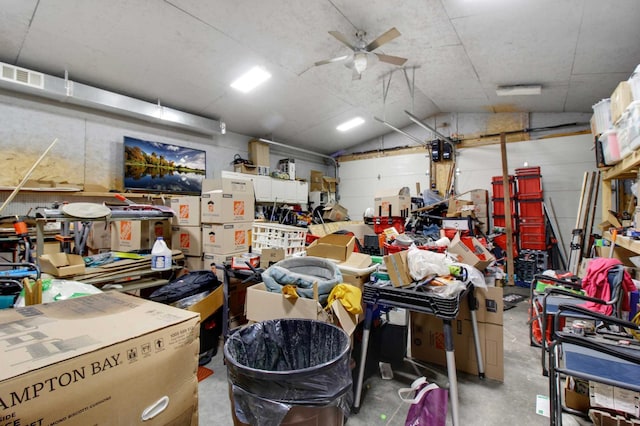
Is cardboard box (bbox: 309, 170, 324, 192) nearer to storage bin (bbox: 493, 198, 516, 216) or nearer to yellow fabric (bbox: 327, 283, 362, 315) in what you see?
storage bin (bbox: 493, 198, 516, 216)

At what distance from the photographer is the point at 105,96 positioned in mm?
4105

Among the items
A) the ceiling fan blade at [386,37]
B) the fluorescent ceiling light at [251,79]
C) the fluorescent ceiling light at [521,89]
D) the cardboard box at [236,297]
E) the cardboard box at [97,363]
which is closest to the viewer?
the cardboard box at [97,363]

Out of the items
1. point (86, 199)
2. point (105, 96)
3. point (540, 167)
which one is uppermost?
point (105, 96)

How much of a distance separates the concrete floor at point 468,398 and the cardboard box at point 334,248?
3.11 ft

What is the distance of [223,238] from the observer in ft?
10.1

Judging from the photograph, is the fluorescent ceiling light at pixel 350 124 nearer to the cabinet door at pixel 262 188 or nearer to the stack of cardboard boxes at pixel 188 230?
the cabinet door at pixel 262 188

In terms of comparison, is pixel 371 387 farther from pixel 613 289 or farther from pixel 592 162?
pixel 592 162

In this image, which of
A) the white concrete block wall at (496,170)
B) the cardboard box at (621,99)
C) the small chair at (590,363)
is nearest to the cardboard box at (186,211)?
the small chair at (590,363)

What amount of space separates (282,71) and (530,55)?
133 inches

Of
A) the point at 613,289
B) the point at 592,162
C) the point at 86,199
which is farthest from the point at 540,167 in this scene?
the point at 86,199

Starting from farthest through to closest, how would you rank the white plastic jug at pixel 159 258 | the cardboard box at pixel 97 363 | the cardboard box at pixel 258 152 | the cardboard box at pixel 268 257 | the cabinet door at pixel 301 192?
the cabinet door at pixel 301 192 < the cardboard box at pixel 258 152 < the white plastic jug at pixel 159 258 < the cardboard box at pixel 268 257 < the cardboard box at pixel 97 363

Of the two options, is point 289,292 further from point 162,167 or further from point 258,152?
point 258,152

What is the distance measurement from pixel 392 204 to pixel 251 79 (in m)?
3.42

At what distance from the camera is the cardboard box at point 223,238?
3.07 meters
